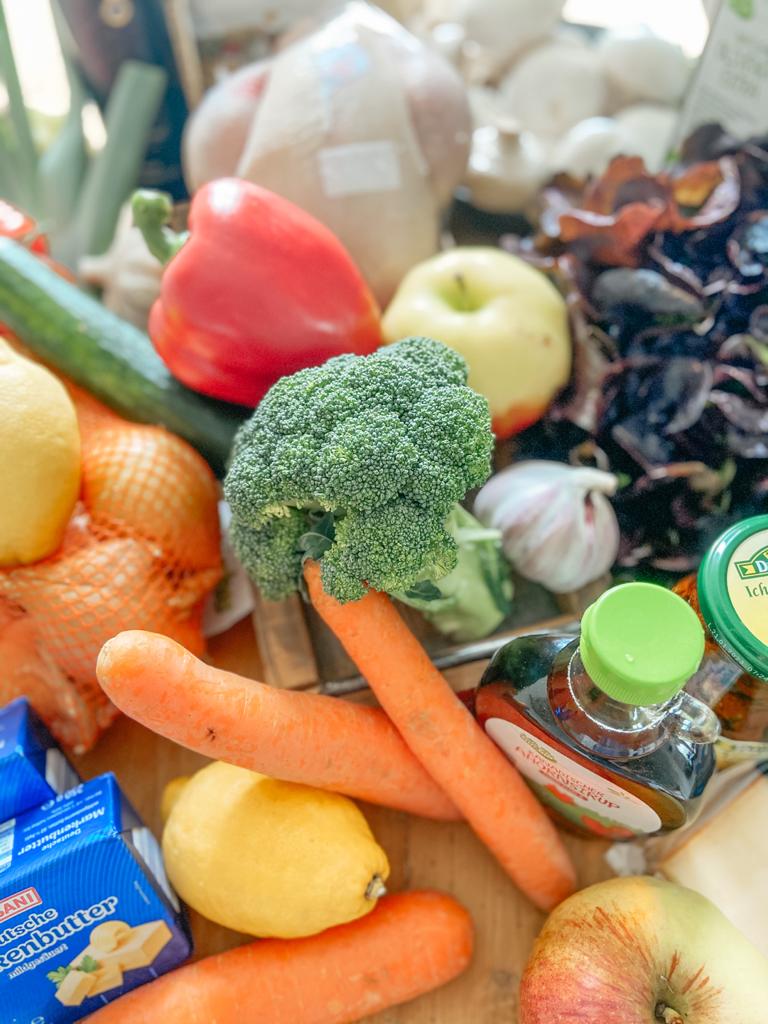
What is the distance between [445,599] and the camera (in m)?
0.77

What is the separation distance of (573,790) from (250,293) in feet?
1.87

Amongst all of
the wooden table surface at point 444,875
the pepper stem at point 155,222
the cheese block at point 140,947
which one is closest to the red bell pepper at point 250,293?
the pepper stem at point 155,222

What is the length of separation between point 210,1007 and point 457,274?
784 mm

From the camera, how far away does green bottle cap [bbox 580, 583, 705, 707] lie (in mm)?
505

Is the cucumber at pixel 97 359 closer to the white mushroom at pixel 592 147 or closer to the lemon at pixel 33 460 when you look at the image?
the lemon at pixel 33 460

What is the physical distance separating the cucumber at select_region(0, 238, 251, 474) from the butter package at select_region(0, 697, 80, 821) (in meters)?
0.34

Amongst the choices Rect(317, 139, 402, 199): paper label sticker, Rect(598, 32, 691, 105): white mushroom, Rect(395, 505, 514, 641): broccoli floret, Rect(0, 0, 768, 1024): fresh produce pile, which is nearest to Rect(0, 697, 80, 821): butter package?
Rect(0, 0, 768, 1024): fresh produce pile

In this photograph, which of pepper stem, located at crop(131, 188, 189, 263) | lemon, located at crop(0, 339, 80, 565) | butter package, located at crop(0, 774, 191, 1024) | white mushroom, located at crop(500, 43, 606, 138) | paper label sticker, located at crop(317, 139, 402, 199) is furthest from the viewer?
white mushroom, located at crop(500, 43, 606, 138)


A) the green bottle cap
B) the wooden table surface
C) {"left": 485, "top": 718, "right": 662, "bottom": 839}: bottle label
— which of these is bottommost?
the wooden table surface

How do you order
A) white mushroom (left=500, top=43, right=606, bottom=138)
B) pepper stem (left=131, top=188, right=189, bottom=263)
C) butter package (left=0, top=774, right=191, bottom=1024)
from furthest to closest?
white mushroom (left=500, top=43, right=606, bottom=138), pepper stem (left=131, top=188, right=189, bottom=263), butter package (left=0, top=774, right=191, bottom=1024)

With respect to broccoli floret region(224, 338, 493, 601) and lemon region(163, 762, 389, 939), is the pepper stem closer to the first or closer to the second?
broccoli floret region(224, 338, 493, 601)

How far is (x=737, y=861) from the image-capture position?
676 millimetres

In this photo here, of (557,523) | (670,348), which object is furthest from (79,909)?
(670,348)

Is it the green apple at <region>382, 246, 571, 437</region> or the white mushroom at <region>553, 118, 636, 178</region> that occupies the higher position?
the white mushroom at <region>553, 118, 636, 178</region>
